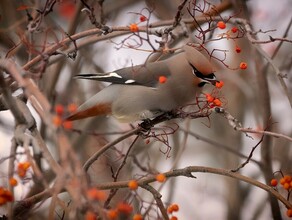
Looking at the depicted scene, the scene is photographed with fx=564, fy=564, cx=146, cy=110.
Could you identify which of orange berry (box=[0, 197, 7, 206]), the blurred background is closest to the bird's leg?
the blurred background

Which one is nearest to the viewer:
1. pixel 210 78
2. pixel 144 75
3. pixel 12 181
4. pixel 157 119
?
pixel 12 181

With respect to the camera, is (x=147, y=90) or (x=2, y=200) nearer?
(x=2, y=200)

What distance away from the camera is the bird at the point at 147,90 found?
256 centimetres

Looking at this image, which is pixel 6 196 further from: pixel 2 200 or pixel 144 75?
pixel 144 75

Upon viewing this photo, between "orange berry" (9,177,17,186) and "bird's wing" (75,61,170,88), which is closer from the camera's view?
"orange berry" (9,177,17,186)

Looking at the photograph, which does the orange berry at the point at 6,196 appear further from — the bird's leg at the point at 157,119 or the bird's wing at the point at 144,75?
the bird's wing at the point at 144,75

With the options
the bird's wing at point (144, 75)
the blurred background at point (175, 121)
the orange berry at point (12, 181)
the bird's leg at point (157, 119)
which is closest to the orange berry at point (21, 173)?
the orange berry at point (12, 181)

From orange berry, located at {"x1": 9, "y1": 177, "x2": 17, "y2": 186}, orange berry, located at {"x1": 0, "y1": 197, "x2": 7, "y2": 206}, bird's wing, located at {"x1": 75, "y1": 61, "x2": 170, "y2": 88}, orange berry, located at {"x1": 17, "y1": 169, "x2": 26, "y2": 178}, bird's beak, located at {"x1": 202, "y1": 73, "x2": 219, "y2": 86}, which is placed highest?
bird's wing, located at {"x1": 75, "y1": 61, "x2": 170, "y2": 88}

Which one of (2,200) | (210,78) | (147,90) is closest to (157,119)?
(147,90)

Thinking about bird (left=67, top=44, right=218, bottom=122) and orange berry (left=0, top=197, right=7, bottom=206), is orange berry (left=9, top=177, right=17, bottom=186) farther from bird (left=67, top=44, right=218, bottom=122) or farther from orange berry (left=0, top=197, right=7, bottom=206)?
bird (left=67, top=44, right=218, bottom=122)

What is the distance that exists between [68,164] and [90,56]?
2.32 meters

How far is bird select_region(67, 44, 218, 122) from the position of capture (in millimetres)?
2557

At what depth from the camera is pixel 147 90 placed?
2.67 m

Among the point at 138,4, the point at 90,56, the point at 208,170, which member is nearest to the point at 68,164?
the point at 208,170
